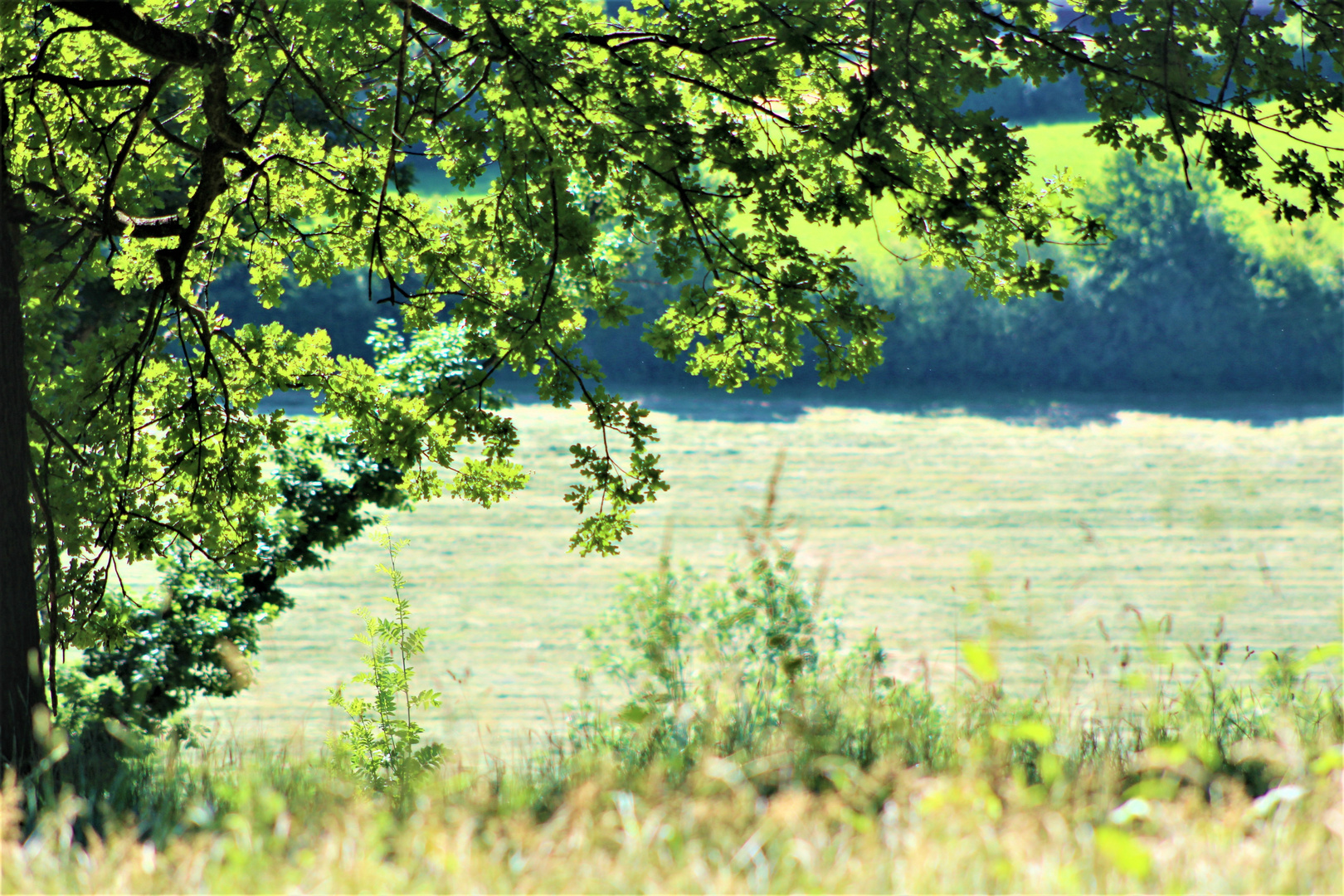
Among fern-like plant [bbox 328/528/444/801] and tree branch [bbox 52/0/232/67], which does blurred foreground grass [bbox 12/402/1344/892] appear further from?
tree branch [bbox 52/0/232/67]

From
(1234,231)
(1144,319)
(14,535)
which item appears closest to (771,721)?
(14,535)

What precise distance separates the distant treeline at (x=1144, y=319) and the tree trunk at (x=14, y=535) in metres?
59.1

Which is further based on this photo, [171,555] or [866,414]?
[866,414]

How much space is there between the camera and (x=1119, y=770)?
3.60m

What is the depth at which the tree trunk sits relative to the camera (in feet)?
16.1

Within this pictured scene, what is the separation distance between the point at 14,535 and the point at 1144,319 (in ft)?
232

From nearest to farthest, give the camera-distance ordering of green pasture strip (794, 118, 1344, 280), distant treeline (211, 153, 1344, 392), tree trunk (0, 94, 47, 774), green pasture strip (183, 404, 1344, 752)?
1. tree trunk (0, 94, 47, 774)
2. green pasture strip (183, 404, 1344, 752)
3. green pasture strip (794, 118, 1344, 280)
4. distant treeline (211, 153, 1344, 392)

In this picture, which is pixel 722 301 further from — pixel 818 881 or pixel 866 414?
pixel 866 414

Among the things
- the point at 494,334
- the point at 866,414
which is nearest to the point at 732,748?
the point at 494,334

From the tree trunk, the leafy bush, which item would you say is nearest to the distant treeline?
the tree trunk

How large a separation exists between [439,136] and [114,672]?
869 centimetres

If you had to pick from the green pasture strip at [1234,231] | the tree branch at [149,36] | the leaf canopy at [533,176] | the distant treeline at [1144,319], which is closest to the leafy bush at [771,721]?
the leaf canopy at [533,176]

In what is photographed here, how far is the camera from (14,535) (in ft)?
17.6

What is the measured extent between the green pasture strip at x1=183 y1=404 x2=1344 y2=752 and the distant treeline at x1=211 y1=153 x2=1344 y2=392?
142 inches
